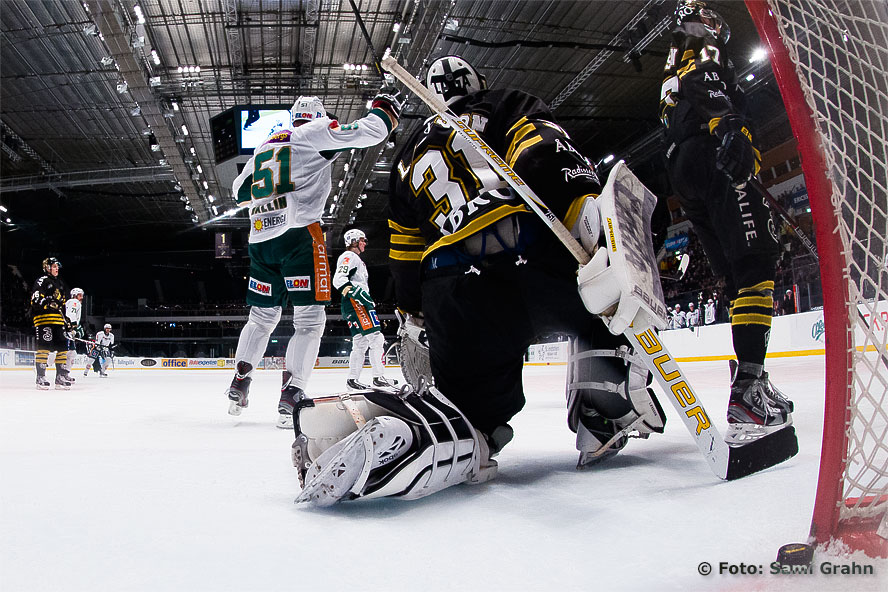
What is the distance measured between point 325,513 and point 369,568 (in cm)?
31

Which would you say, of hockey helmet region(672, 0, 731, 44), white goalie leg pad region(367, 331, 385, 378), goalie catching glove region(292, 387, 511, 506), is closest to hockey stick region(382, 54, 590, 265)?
goalie catching glove region(292, 387, 511, 506)

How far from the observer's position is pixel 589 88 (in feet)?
38.5

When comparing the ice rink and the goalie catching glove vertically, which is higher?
the goalie catching glove

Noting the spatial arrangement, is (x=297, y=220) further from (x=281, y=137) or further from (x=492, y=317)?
(x=492, y=317)

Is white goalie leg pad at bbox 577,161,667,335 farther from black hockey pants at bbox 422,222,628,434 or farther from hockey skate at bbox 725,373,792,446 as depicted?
hockey skate at bbox 725,373,792,446

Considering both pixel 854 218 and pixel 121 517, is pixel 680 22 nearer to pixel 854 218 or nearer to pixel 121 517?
pixel 854 218

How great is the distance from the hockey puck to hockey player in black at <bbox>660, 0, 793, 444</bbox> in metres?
0.72

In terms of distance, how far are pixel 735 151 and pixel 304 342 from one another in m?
2.04

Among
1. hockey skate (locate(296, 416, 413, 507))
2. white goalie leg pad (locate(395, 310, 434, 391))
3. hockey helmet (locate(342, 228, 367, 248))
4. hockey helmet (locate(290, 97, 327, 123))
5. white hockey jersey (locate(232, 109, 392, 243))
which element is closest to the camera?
hockey skate (locate(296, 416, 413, 507))

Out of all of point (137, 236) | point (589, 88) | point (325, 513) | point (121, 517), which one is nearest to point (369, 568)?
point (325, 513)

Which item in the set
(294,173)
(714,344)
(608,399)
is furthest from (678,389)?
(714,344)

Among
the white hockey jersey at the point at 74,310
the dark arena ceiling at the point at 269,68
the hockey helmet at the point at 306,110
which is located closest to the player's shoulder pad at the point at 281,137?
the hockey helmet at the point at 306,110

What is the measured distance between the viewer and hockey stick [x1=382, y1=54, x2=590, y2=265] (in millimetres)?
1164

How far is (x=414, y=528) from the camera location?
3.14 feet
